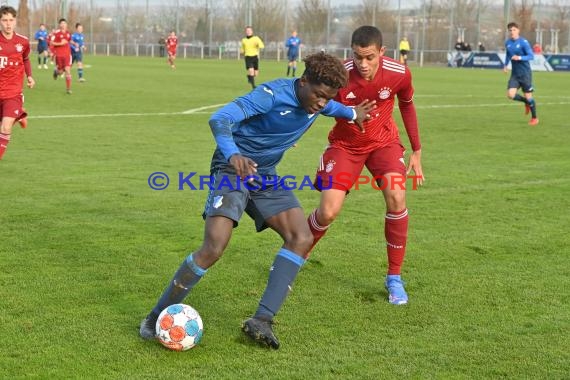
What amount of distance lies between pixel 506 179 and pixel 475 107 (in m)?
11.1

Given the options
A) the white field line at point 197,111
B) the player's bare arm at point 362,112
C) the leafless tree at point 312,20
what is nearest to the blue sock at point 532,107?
the white field line at point 197,111

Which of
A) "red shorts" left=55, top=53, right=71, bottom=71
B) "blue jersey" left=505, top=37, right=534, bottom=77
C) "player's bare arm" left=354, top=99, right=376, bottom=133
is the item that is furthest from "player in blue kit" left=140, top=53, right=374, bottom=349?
"red shorts" left=55, top=53, right=71, bottom=71

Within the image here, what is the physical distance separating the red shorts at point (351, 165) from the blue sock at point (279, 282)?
1.09m

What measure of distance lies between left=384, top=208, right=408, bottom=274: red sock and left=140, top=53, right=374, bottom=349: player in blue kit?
1.14 m

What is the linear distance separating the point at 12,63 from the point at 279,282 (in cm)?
756

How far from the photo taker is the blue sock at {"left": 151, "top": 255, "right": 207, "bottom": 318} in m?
4.62

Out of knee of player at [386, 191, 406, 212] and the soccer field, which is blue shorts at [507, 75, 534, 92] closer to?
the soccer field

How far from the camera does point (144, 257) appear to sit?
6.50m

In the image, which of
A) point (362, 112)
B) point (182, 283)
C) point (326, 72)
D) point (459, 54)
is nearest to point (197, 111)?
point (362, 112)

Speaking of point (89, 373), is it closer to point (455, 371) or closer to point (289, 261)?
point (289, 261)

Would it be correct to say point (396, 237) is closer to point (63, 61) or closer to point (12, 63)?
point (12, 63)

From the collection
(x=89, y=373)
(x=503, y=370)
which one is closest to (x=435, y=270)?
(x=503, y=370)

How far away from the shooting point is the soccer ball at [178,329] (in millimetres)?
4520

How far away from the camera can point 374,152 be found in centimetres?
595
